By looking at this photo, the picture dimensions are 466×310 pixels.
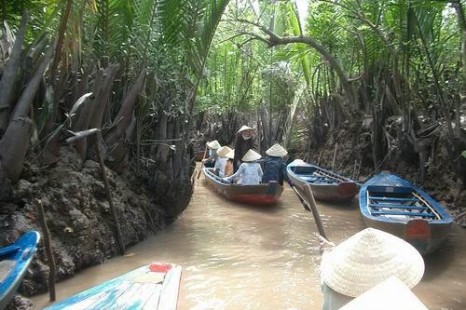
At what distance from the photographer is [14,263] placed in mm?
3750

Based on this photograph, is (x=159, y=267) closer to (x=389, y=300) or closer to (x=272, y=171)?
(x=389, y=300)

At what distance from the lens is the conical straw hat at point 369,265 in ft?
7.70

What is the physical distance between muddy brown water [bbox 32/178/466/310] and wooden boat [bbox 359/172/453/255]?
17.9 inches

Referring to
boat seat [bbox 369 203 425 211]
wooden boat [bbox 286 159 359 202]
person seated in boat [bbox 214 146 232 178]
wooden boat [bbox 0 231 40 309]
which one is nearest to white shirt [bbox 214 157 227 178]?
person seated in boat [bbox 214 146 232 178]

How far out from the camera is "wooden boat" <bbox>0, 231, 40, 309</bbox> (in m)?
3.39

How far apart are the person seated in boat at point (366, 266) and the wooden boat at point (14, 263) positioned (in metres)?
2.31

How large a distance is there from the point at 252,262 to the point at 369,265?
12.6 feet

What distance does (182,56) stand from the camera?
Answer: 25.2 ft

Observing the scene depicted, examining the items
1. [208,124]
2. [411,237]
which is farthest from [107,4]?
[208,124]

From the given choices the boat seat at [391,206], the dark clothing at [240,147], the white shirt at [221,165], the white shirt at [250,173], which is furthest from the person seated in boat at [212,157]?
the boat seat at [391,206]

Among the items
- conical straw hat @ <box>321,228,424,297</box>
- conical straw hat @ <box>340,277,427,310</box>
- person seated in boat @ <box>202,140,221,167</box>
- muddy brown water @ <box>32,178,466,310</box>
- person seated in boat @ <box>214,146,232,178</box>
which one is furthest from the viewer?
person seated in boat @ <box>202,140,221,167</box>

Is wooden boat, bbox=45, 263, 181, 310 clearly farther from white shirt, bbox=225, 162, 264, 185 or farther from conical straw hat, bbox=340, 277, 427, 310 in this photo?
white shirt, bbox=225, 162, 264, 185

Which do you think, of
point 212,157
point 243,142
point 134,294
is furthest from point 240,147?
point 134,294

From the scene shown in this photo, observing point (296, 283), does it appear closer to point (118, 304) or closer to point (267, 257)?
point (267, 257)
